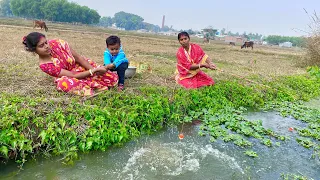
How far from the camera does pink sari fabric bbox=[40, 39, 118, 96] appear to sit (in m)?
4.21

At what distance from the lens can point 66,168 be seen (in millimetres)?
2920

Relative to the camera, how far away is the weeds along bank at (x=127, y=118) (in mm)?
3129

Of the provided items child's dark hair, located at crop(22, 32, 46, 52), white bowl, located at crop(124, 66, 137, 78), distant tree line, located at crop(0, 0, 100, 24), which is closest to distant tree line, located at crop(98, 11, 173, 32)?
distant tree line, located at crop(0, 0, 100, 24)

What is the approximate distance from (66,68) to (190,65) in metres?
2.57

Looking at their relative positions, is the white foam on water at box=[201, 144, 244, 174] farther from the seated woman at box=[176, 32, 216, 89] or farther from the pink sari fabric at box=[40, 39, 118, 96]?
the seated woman at box=[176, 32, 216, 89]

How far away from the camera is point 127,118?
3.77 metres

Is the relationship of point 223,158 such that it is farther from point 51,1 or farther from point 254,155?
point 51,1

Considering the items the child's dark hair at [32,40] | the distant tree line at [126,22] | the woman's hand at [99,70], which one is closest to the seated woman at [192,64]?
the woman's hand at [99,70]

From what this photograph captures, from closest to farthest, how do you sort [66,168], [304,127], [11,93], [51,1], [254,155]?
[66,168] < [254,155] < [11,93] < [304,127] < [51,1]

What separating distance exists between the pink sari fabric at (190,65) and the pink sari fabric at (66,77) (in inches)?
71.9

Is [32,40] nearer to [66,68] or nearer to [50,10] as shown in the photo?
[66,68]

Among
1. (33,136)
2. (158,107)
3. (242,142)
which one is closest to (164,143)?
(158,107)

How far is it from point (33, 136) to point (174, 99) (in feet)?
8.01

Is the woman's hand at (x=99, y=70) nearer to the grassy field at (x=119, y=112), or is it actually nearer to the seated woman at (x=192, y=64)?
the grassy field at (x=119, y=112)
